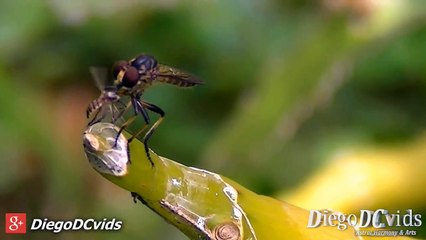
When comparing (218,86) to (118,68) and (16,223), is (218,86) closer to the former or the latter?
(118,68)

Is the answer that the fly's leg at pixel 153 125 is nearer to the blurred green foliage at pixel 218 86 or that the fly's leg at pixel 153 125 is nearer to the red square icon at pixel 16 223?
the blurred green foliage at pixel 218 86

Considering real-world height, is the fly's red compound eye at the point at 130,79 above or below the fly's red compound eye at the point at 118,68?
below

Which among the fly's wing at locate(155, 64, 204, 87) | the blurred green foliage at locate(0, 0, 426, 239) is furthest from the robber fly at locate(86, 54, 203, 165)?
the blurred green foliage at locate(0, 0, 426, 239)

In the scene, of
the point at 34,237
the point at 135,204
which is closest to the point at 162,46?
the point at 135,204

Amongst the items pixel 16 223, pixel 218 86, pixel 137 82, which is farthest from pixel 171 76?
pixel 16 223

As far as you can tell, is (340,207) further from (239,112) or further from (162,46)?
(162,46)

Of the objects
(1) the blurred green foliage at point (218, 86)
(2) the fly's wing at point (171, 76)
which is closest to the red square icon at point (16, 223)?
(1) the blurred green foliage at point (218, 86)
